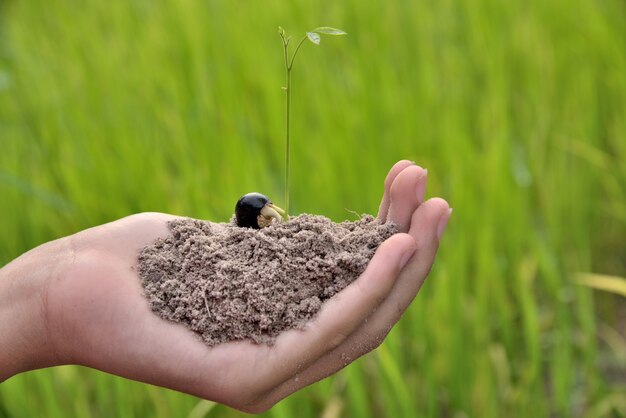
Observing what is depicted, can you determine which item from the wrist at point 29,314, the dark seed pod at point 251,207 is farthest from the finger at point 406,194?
the wrist at point 29,314

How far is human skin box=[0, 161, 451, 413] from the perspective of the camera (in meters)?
1.07

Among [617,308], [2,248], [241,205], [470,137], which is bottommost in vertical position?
[617,308]

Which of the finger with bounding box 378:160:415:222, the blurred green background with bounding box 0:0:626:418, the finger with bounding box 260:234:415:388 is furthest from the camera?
the blurred green background with bounding box 0:0:626:418

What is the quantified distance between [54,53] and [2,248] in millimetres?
1093

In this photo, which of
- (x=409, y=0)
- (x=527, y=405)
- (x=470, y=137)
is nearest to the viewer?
(x=527, y=405)

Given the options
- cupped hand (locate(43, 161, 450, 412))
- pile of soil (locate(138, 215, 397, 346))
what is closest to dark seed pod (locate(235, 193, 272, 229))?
pile of soil (locate(138, 215, 397, 346))

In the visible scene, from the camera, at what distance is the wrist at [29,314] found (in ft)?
3.93

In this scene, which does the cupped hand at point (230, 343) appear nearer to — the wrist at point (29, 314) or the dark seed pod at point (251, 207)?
the wrist at point (29, 314)

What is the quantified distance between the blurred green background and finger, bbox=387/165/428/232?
0.49 metres

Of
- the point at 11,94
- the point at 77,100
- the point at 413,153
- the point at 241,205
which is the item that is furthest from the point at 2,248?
the point at 241,205

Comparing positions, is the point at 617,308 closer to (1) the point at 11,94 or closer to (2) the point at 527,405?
(2) the point at 527,405

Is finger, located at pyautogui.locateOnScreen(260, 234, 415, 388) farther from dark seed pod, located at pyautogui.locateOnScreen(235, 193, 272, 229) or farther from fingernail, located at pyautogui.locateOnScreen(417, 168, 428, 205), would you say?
dark seed pod, located at pyautogui.locateOnScreen(235, 193, 272, 229)

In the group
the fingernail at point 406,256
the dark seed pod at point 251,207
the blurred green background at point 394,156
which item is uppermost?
the dark seed pod at point 251,207

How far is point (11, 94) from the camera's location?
2939mm
